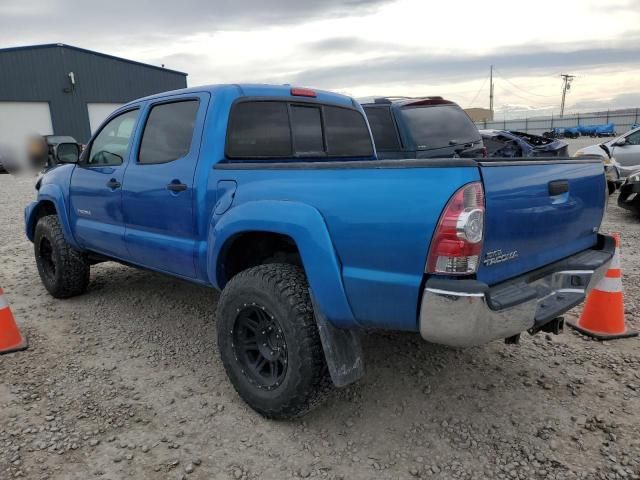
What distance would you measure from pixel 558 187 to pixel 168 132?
99.6 inches

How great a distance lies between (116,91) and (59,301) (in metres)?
28.4

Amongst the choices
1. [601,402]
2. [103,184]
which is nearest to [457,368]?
[601,402]

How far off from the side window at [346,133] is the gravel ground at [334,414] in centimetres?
148

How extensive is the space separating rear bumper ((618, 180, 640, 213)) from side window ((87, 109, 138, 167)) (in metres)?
7.41

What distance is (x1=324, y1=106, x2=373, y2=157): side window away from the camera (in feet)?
13.1

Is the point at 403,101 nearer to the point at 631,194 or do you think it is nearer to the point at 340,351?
the point at 631,194

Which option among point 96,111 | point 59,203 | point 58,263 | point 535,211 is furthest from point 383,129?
point 96,111

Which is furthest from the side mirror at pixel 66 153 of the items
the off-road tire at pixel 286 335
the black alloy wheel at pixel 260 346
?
the black alloy wheel at pixel 260 346

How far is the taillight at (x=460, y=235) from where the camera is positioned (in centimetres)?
214

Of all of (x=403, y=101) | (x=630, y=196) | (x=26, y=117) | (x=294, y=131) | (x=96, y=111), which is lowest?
(x=630, y=196)

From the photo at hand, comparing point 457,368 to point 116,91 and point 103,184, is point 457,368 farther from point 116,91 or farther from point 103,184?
point 116,91

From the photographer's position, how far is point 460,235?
2143 millimetres

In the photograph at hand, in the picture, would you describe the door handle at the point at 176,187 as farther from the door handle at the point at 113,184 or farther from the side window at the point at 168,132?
the door handle at the point at 113,184

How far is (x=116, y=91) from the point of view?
30.3 m
